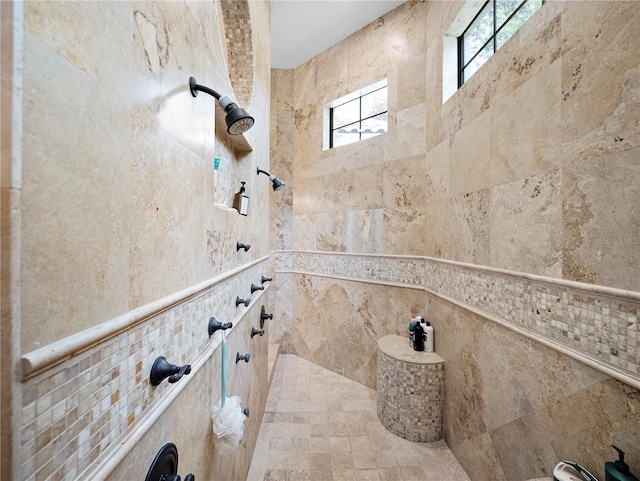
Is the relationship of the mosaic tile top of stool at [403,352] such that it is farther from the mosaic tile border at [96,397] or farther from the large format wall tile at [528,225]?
the mosaic tile border at [96,397]

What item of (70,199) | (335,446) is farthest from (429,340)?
(70,199)

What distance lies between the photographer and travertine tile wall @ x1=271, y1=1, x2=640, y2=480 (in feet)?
2.74

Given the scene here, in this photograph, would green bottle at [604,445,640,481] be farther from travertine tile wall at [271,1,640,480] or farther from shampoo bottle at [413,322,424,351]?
shampoo bottle at [413,322,424,351]

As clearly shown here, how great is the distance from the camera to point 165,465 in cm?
62

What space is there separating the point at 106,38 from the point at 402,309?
2307mm

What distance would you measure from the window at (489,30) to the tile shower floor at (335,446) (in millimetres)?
2440

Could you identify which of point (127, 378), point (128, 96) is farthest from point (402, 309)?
point (128, 96)

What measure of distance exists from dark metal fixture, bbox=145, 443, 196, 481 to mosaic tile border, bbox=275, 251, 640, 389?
47.9 inches

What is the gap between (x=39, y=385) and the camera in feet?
1.09

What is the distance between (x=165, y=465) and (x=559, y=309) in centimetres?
133

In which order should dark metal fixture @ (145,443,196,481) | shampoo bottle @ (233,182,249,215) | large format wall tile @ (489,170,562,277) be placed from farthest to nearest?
shampoo bottle @ (233,182,249,215)
large format wall tile @ (489,170,562,277)
dark metal fixture @ (145,443,196,481)

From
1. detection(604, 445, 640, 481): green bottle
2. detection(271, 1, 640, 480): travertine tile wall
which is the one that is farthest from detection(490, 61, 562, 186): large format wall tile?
detection(604, 445, 640, 481): green bottle

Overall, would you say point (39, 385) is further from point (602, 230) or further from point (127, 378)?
point (602, 230)

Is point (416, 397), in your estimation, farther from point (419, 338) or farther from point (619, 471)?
point (619, 471)
